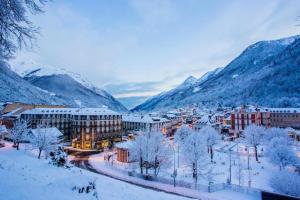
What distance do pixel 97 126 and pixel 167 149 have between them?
135 feet

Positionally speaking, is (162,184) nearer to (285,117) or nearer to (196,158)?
(196,158)

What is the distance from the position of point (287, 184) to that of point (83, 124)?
66.6 meters

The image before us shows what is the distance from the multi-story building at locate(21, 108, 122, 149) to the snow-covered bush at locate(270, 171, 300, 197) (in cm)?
6067

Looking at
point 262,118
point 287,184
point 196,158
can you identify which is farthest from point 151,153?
point 262,118

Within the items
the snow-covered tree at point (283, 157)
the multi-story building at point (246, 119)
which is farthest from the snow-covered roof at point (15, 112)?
the snow-covered tree at point (283, 157)

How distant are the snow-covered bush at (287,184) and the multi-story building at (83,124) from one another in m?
60.7

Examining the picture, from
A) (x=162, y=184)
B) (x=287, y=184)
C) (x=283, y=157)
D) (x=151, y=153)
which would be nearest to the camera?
(x=287, y=184)

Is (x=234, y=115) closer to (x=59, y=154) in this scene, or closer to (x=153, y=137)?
(x=153, y=137)

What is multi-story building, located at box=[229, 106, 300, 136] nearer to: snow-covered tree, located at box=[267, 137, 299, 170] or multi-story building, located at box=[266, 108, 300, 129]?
multi-story building, located at box=[266, 108, 300, 129]

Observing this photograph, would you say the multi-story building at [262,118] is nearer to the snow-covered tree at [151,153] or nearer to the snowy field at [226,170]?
the snowy field at [226,170]

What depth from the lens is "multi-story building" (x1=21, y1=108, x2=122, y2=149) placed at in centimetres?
8331

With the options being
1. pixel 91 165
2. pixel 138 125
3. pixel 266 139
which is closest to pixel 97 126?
pixel 138 125

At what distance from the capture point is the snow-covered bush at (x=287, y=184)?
33.8 m

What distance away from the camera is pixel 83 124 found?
8456 cm
